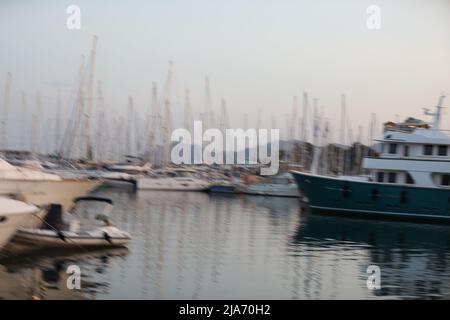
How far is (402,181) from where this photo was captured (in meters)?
16.4

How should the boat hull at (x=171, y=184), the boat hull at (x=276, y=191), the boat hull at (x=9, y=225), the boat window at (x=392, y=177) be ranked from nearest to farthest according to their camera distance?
1. the boat hull at (x=9, y=225)
2. the boat window at (x=392, y=177)
3. the boat hull at (x=171, y=184)
4. the boat hull at (x=276, y=191)

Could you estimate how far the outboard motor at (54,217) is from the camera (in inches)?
376

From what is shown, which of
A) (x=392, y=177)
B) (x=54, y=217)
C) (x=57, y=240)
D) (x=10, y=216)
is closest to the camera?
(x=10, y=216)

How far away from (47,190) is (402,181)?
932 centimetres

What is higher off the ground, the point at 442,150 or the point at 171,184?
the point at 442,150

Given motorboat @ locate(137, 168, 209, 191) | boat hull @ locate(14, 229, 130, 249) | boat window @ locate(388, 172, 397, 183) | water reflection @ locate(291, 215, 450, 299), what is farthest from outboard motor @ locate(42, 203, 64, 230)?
motorboat @ locate(137, 168, 209, 191)

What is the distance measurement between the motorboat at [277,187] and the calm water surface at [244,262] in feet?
29.9

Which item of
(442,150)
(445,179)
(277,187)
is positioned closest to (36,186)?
(442,150)

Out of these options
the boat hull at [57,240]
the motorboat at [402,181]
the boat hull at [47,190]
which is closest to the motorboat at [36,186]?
the boat hull at [47,190]

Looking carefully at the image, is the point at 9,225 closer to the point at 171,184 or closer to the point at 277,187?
Answer: the point at 171,184

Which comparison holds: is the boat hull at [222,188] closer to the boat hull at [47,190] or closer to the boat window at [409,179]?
the boat window at [409,179]

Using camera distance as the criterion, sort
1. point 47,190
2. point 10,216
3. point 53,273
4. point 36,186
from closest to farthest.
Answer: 1. point 10,216
2. point 53,273
3. point 36,186
4. point 47,190

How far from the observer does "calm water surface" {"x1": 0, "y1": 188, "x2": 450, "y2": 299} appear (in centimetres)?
749

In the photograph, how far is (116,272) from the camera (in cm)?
827
